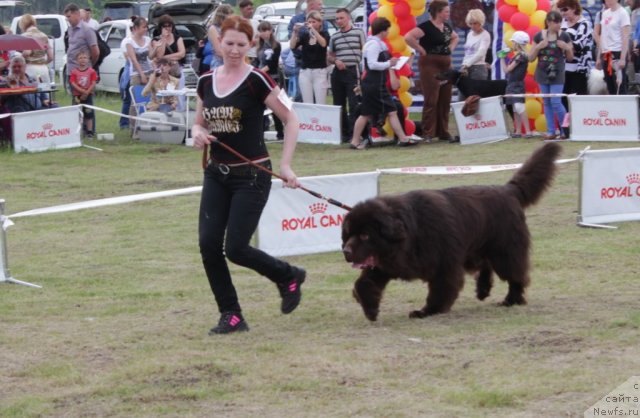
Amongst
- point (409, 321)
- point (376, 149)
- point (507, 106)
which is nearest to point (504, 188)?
point (409, 321)

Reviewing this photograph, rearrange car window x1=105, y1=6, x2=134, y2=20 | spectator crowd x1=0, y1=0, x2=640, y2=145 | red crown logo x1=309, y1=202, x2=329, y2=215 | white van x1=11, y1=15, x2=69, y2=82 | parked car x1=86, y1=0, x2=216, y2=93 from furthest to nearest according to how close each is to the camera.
A: car window x1=105, y1=6, x2=134, y2=20
white van x1=11, y1=15, x2=69, y2=82
parked car x1=86, y1=0, x2=216, y2=93
spectator crowd x1=0, y1=0, x2=640, y2=145
red crown logo x1=309, y1=202, x2=329, y2=215

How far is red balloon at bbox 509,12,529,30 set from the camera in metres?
17.1

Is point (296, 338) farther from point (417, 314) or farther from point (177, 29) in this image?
point (177, 29)

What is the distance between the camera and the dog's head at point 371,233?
6.48 meters

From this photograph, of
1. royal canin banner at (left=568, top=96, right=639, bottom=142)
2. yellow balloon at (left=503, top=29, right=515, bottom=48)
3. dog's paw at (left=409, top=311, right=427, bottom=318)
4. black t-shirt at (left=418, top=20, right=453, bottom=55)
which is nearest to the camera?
dog's paw at (left=409, top=311, right=427, bottom=318)

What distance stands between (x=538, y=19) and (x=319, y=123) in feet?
12.3

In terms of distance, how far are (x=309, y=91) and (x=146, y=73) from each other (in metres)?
2.85

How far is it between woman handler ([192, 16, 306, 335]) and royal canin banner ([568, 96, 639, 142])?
10.2 meters

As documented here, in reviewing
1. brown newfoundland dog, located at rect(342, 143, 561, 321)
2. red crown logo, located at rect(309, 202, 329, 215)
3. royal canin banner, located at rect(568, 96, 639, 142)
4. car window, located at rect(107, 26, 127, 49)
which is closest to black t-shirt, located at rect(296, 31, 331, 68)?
royal canin banner, located at rect(568, 96, 639, 142)

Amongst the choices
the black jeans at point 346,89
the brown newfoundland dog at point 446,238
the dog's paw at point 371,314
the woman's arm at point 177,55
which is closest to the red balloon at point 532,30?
the black jeans at point 346,89

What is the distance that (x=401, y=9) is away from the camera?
55.4 feet

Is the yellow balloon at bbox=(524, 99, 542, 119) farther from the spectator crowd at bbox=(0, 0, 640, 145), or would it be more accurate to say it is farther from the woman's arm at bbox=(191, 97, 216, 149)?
the woman's arm at bbox=(191, 97, 216, 149)

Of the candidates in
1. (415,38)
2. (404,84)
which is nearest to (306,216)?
(415,38)

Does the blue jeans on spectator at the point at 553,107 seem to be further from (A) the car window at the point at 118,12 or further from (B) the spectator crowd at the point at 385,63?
(A) the car window at the point at 118,12
